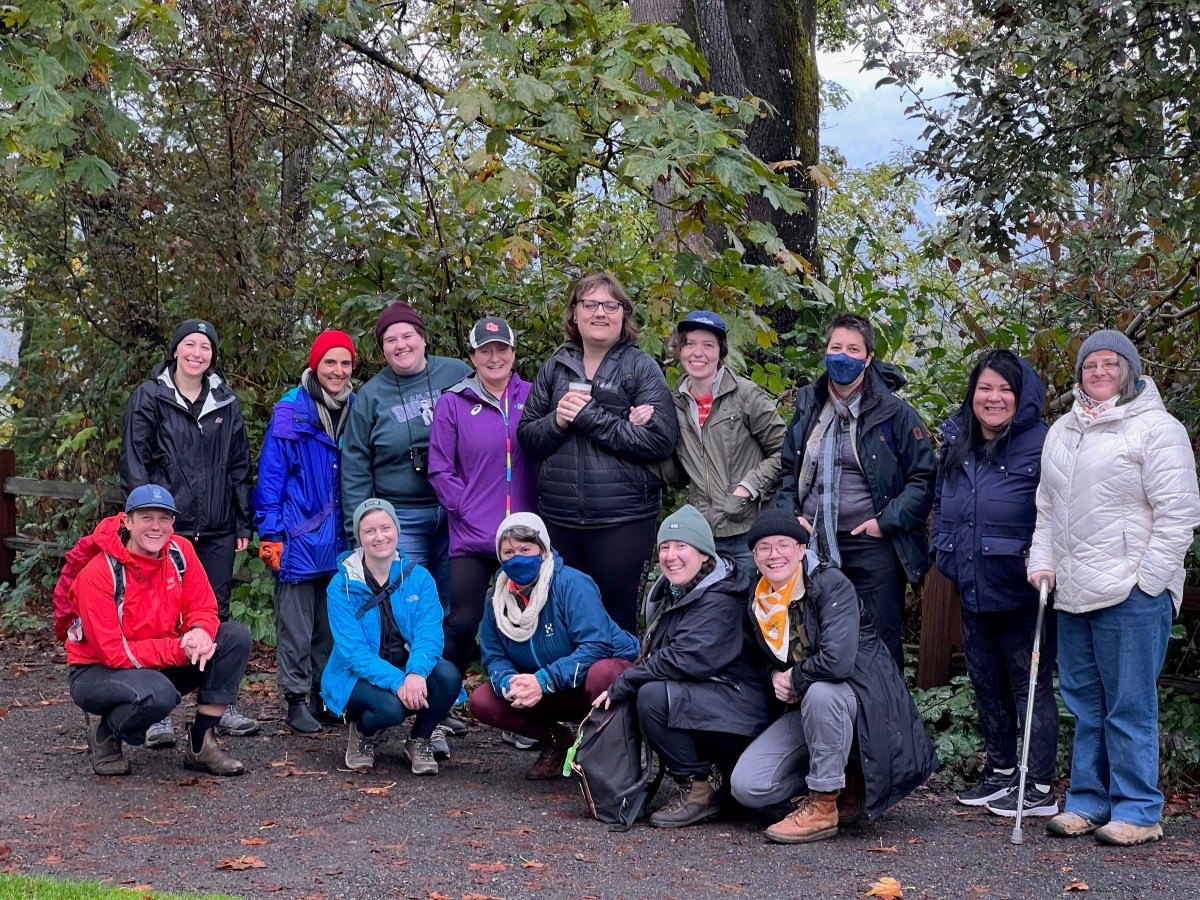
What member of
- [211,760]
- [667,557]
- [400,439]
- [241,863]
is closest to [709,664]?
[667,557]

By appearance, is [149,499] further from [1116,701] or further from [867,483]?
[1116,701]

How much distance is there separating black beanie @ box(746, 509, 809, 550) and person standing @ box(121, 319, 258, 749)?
287 centimetres

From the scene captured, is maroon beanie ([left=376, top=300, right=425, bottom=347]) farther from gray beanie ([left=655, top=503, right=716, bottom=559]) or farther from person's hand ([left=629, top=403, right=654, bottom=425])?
gray beanie ([left=655, top=503, right=716, bottom=559])

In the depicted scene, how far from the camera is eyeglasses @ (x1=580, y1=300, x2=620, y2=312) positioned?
20.3 feet

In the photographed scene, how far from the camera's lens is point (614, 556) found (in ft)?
20.2

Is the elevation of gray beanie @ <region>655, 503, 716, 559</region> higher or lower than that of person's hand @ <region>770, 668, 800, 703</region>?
higher

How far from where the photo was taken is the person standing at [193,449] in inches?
255

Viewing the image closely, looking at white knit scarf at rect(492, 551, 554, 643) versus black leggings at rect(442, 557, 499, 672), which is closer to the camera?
white knit scarf at rect(492, 551, 554, 643)

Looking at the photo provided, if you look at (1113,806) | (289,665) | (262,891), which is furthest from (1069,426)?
(289,665)

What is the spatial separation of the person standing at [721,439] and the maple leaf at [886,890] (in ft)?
5.81

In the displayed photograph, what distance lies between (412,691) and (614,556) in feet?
3.70

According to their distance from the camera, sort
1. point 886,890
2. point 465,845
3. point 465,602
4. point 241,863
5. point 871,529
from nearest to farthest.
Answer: point 886,890 → point 241,863 → point 465,845 → point 871,529 → point 465,602

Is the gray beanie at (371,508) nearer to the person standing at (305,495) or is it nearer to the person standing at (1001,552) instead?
the person standing at (305,495)

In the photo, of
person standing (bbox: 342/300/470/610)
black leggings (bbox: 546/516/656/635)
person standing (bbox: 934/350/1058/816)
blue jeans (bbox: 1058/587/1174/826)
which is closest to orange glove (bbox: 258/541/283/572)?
person standing (bbox: 342/300/470/610)
